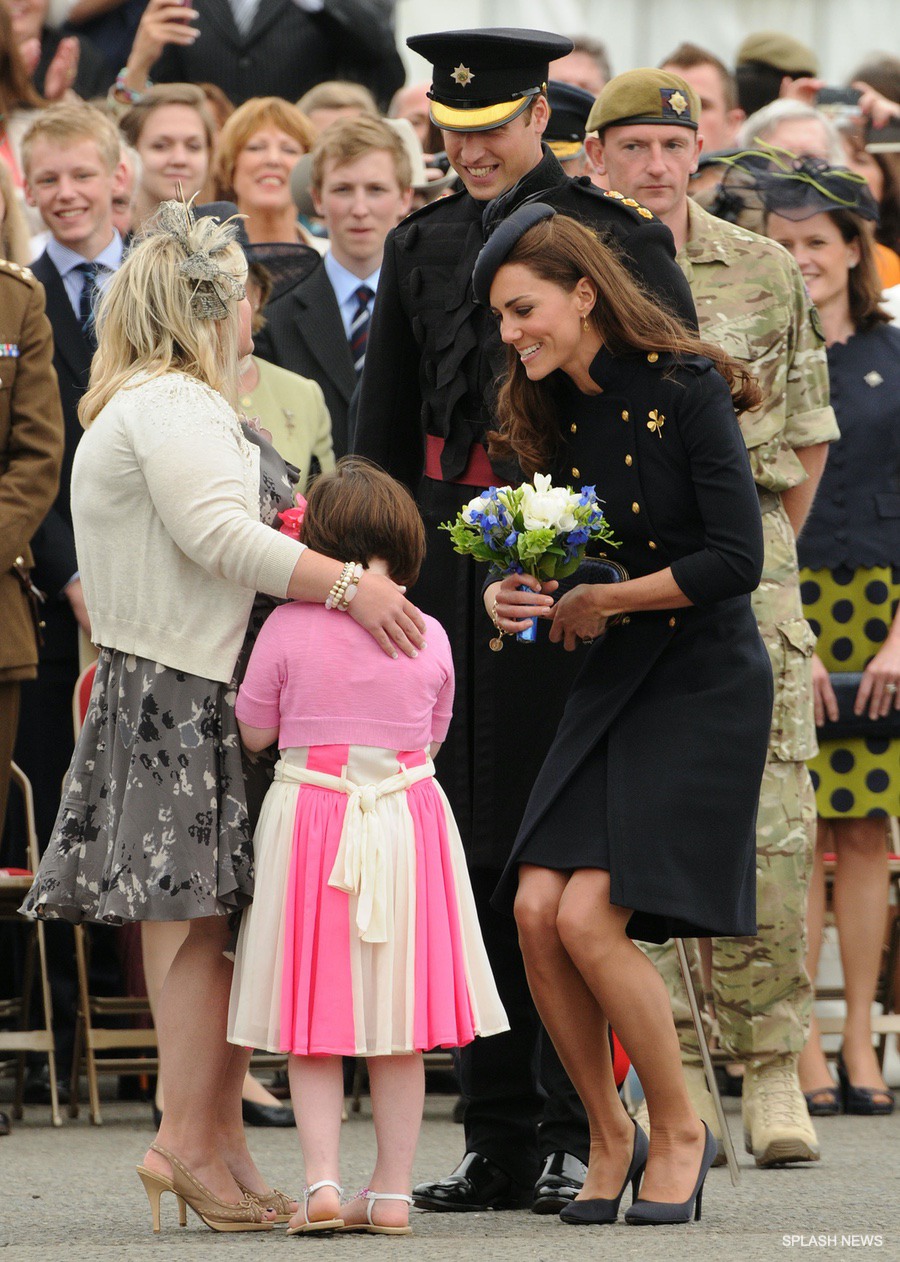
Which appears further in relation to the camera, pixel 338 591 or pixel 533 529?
pixel 338 591

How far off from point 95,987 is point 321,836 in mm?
3376

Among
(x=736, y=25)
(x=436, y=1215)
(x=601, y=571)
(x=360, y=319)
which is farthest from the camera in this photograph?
(x=736, y=25)

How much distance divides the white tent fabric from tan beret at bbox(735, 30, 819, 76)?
0.93 meters

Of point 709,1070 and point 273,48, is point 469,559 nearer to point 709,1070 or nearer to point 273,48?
point 709,1070

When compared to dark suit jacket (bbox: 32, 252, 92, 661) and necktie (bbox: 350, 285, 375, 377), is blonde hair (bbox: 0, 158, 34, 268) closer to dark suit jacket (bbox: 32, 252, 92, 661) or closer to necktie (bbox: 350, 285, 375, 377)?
dark suit jacket (bbox: 32, 252, 92, 661)

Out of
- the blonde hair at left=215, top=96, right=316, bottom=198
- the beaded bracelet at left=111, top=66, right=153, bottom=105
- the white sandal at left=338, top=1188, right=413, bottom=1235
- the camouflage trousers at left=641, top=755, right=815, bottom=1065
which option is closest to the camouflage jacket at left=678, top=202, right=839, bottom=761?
the camouflage trousers at left=641, top=755, right=815, bottom=1065

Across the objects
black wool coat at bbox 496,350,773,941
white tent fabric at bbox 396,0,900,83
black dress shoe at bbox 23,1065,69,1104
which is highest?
white tent fabric at bbox 396,0,900,83

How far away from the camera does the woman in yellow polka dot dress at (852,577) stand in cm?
733

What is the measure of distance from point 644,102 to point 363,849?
2.60m

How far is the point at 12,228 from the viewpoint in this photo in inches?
302

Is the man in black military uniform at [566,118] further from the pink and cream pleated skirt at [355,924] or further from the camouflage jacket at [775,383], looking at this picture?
the pink and cream pleated skirt at [355,924]

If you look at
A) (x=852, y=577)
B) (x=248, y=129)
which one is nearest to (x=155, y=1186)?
(x=852, y=577)

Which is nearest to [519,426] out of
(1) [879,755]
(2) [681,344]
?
(2) [681,344]

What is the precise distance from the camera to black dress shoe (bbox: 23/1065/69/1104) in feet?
24.6
